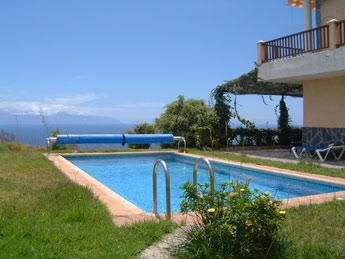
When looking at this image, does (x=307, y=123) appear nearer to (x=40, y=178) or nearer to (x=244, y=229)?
(x=40, y=178)

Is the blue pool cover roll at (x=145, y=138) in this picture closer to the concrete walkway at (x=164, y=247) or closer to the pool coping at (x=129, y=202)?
the pool coping at (x=129, y=202)

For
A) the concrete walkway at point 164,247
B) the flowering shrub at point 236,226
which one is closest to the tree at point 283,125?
the concrete walkway at point 164,247

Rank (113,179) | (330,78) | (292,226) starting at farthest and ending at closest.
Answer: (330,78)
(113,179)
(292,226)

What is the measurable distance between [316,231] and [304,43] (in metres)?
10.3

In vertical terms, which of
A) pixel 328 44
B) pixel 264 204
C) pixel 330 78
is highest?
pixel 328 44

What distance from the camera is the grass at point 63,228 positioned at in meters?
4.20

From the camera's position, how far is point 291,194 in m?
8.89

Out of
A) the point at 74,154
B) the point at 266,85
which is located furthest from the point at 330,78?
the point at 74,154

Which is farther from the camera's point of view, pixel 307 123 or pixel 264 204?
pixel 307 123

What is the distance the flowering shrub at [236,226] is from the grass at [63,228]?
76 cm

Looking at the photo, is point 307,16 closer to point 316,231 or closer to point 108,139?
point 108,139

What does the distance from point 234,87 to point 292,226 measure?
521 inches

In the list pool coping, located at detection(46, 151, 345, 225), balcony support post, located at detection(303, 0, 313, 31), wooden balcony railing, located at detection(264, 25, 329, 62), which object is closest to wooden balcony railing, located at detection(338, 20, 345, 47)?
wooden balcony railing, located at detection(264, 25, 329, 62)

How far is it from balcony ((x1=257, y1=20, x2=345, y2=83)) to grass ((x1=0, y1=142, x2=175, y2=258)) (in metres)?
8.67
